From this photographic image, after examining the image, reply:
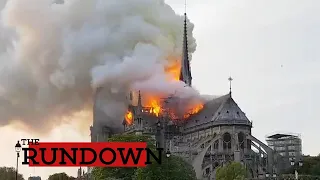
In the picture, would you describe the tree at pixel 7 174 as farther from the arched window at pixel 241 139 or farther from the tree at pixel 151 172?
the arched window at pixel 241 139

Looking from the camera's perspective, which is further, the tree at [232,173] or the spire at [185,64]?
the spire at [185,64]

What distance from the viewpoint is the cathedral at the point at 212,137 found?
128m

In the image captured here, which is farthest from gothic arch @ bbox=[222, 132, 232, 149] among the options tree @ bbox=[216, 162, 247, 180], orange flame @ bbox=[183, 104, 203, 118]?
tree @ bbox=[216, 162, 247, 180]

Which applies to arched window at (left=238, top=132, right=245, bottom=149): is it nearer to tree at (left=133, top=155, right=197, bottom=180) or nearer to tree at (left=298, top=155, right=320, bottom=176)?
tree at (left=298, top=155, right=320, bottom=176)

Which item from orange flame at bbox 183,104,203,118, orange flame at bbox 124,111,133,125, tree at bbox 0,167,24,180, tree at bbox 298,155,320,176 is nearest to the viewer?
tree at bbox 0,167,24,180

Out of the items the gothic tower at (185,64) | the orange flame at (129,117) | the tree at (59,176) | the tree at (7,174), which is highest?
the gothic tower at (185,64)

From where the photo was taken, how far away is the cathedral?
128375 mm

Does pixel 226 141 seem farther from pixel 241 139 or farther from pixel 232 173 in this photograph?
pixel 232 173

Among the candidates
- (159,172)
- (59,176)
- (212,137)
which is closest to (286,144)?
(212,137)

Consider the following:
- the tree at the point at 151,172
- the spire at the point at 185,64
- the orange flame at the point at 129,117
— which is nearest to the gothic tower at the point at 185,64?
the spire at the point at 185,64

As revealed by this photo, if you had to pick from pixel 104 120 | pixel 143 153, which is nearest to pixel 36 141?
pixel 143 153

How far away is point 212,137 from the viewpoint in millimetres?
136625

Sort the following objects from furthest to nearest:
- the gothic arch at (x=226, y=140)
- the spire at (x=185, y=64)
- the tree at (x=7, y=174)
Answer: the spire at (x=185, y=64) < the gothic arch at (x=226, y=140) < the tree at (x=7, y=174)

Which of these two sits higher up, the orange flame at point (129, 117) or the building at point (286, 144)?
the orange flame at point (129, 117)
